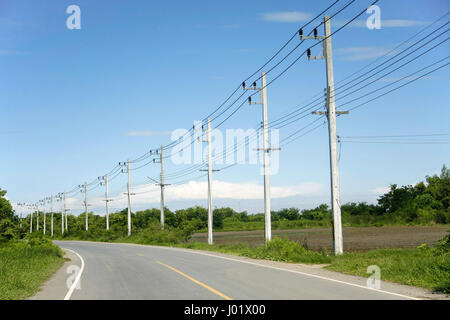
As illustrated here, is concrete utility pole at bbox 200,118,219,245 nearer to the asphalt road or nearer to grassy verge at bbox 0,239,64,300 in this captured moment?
grassy verge at bbox 0,239,64,300

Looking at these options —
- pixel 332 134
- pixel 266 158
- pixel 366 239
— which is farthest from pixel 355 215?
pixel 332 134

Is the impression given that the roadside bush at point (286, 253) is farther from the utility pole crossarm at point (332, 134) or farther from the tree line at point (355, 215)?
the tree line at point (355, 215)

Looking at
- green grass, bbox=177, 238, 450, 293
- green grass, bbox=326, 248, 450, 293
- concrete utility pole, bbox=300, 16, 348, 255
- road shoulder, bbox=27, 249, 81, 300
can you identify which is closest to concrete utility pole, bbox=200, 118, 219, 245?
green grass, bbox=177, 238, 450, 293

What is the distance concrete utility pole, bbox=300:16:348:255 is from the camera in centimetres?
2439

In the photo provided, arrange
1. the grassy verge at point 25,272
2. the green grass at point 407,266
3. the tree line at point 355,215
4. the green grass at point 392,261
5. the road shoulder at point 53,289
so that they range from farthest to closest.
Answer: the tree line at point 355,215 → the grassy verge at point 25,272 → the green grass at point 392,261 → the green grass at point 407,266 → the road shoulder at point 53,289

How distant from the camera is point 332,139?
24.8 meters

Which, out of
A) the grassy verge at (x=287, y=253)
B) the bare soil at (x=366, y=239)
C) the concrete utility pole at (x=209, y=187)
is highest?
the concrete utility pole at (x=209, y=187)

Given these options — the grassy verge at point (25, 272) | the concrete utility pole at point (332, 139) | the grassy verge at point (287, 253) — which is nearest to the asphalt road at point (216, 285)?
the grassy verge at point (25, 272)

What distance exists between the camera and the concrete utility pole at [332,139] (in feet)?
80.0

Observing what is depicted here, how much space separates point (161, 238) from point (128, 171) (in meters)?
23.3

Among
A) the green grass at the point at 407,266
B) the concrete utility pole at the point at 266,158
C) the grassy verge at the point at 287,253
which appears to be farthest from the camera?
the concrete utility pole at the point at 266,158

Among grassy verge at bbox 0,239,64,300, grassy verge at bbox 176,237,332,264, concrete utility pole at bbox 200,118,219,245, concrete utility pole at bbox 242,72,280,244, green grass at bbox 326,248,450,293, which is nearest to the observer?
green grass at bbox 326,248,450,293

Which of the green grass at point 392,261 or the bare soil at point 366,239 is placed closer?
the green grass at point 392,261
